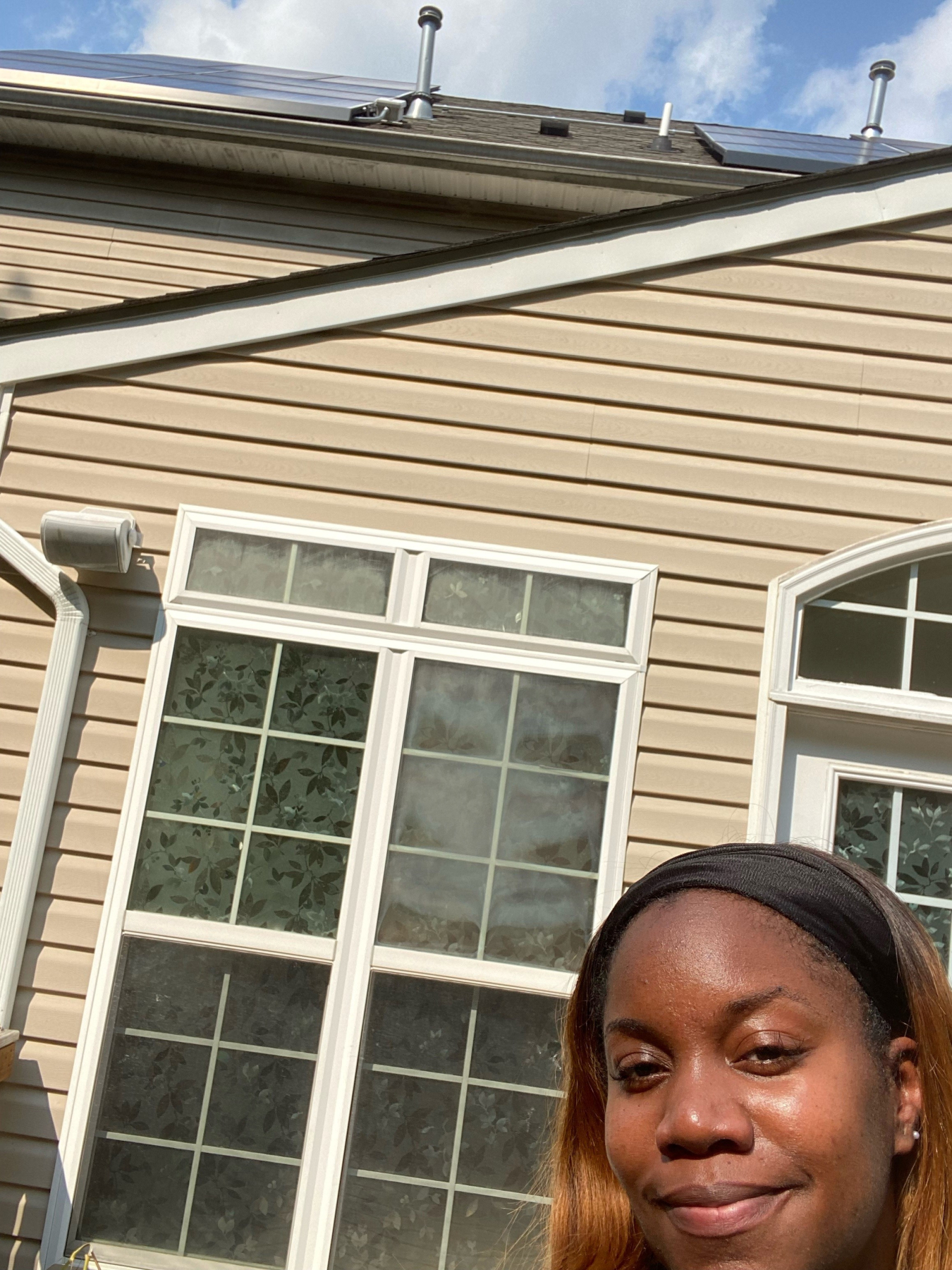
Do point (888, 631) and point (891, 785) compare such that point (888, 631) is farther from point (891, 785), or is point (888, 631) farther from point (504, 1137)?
point (504, 1137)

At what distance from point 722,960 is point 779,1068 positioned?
95 mm

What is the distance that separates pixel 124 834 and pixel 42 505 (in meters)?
1.04

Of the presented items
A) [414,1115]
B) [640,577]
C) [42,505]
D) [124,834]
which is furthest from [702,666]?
[42,505]

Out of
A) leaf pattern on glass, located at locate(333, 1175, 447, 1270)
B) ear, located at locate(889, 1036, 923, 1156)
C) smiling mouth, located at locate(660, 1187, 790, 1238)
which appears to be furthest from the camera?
leaf pattern on glass, located at locate(333, 1175, 447, 1270)

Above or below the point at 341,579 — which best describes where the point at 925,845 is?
below

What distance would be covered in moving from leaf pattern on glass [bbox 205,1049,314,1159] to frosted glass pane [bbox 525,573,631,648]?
4.62 ft

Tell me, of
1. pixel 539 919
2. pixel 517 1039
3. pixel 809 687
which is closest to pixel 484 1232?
pixel 517 1039

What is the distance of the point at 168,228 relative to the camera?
4.93 m

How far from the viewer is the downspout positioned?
124 inches

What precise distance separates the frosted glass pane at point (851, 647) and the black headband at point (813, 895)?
237cm

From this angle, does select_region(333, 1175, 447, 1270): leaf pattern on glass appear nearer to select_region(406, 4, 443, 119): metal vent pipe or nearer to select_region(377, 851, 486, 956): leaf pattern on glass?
select_region(377, 851, 486, 956): leaf pattern on glass

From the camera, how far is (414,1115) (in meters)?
3.06

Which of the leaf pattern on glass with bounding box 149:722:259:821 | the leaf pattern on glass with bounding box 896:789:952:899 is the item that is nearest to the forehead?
the leaf pattern on glass with bounding box 149:722:259:821

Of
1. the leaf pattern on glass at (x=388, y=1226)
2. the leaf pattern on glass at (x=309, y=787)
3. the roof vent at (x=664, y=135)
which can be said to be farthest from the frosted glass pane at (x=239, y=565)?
the roof vent at (x=664, y=135)
